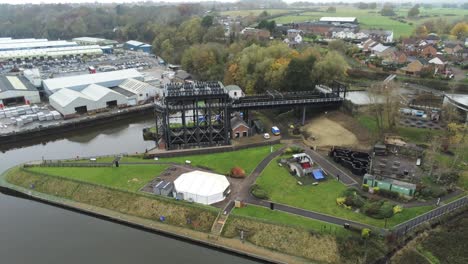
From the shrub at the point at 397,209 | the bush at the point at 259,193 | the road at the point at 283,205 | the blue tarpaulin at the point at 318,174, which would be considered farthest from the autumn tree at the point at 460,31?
the bush at the point at 259,193

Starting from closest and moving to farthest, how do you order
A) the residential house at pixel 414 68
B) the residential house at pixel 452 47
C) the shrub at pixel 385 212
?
the shrub at pixel 385 212, the residential house at pixel 414 68, the residential house at pixel 452 47

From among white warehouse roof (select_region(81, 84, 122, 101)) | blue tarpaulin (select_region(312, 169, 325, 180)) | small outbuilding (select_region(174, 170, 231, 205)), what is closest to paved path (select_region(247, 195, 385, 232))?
small outbuilding (select_region(174, 170, 231, 205))

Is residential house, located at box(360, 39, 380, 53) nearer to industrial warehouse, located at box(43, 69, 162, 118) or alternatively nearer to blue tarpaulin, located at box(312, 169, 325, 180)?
industrial warehouse, located at box(43, 69, 162, 118)

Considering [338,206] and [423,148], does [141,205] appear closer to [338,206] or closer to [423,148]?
[338,206]

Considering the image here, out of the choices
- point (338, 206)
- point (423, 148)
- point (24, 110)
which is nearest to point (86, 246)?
point (338, 206)

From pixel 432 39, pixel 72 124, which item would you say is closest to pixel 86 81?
pixel 72 124

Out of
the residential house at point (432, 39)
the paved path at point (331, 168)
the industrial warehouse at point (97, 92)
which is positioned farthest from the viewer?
the residential house at point (432, 39)

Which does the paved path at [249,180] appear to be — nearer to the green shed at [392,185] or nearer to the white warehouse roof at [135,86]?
the green shed at [392,185]
